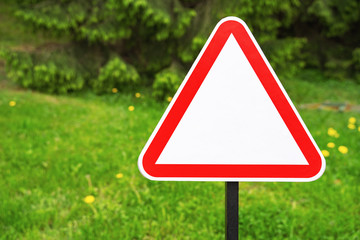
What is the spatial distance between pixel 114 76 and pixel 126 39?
1.28 metres

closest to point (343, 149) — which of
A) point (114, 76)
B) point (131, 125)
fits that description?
point (131, 125)

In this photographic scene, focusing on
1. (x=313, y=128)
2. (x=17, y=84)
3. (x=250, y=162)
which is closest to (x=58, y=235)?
(x=250, y=162)

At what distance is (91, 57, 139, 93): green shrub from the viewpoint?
241 inches

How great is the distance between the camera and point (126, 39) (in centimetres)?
712

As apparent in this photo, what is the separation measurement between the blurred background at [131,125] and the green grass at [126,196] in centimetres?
1

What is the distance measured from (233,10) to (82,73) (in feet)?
9.90

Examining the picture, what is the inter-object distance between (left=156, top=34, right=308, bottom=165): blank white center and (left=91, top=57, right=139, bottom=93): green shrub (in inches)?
190

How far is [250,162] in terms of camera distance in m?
1.43

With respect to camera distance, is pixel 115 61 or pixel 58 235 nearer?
pixel 58 235

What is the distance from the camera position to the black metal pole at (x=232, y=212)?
1.47m

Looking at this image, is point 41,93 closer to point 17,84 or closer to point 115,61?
point 17,84

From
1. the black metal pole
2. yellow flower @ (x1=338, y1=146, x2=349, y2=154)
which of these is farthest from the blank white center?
yellow flower @ (x1=338, y1=146, x2=349, y2=154)

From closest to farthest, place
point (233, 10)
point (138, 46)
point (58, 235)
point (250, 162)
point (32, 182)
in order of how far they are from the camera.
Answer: point (250, 162), point (58, 235), point (32, 182), point (233, 10), point (138, 46)

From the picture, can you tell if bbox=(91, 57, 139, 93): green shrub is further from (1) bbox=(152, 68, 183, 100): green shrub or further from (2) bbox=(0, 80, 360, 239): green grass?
(2) bbox=(0, 80, 360, 239): green grass
